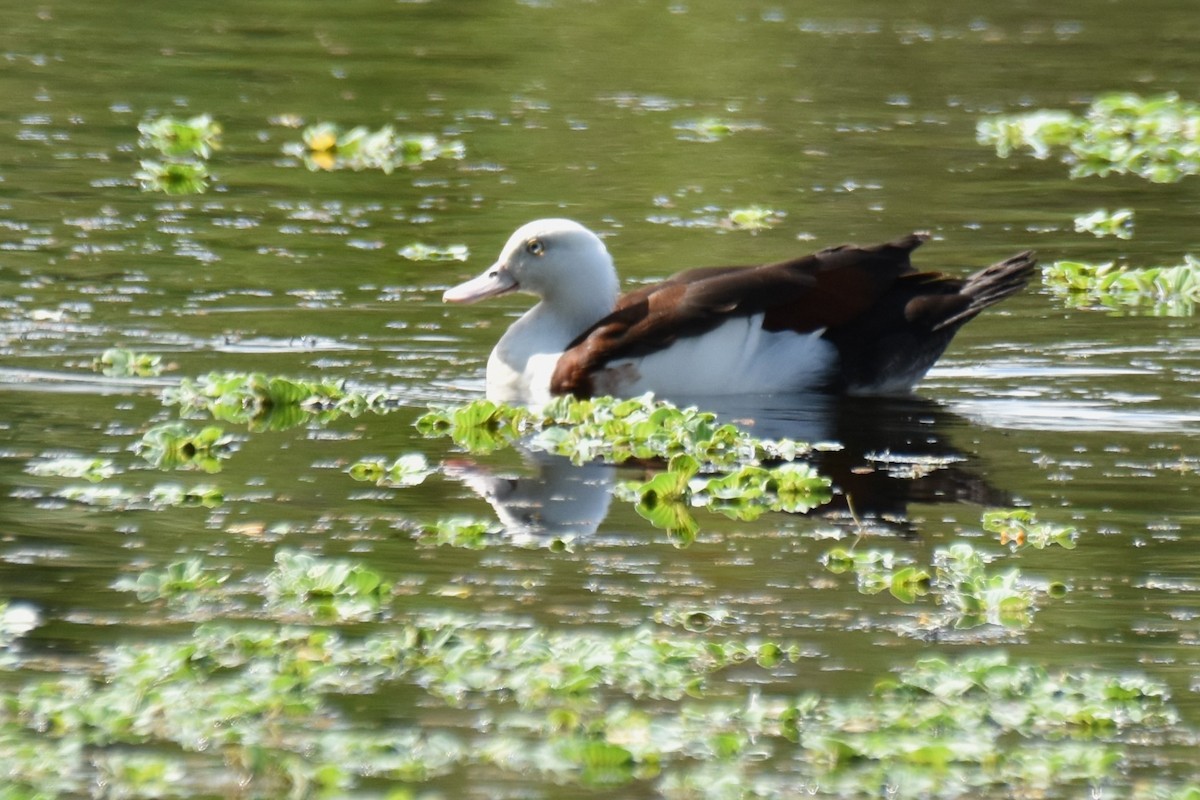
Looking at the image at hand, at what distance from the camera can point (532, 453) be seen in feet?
29.3

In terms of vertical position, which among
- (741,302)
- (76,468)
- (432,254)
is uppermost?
(432,254)

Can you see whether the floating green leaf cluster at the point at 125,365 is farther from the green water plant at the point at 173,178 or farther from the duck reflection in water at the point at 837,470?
the green water plant at the point at 173,178

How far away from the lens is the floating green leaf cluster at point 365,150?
51.0 feet

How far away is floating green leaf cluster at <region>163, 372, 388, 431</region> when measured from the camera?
30.7ft

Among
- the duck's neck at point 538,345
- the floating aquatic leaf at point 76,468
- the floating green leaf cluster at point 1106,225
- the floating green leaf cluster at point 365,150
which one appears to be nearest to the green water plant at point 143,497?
the floating aquatic leaf at point 76,468

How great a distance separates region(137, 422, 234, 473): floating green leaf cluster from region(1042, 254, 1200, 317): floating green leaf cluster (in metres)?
5.06

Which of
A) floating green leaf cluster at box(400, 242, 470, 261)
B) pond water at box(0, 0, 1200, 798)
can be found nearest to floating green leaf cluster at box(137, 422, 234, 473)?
pond water at box(0, 0, 1200, 798)

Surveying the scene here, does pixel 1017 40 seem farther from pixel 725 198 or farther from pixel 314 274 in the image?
pixel 314 274

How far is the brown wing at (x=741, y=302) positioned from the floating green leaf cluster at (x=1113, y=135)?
5.93 m

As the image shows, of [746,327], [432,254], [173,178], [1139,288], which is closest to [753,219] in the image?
[432,254]

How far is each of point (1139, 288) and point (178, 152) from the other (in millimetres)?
6900

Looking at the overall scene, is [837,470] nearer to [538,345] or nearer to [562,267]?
[538,345]

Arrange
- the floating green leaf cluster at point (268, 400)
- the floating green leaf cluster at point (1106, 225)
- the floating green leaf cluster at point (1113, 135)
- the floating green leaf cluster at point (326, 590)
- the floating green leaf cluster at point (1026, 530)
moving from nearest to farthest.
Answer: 1. the floating green leaf cluster at point (326, 590)
2. the floating green leaf cluster at point (1026, 530)
3. the floating green leaf cluster at point (268, 400)
4. the floating green leaf cluster at point (1106, 225)
5. the floating green leaf cluster at point (1113, 135)

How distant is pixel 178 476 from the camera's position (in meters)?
8.21
